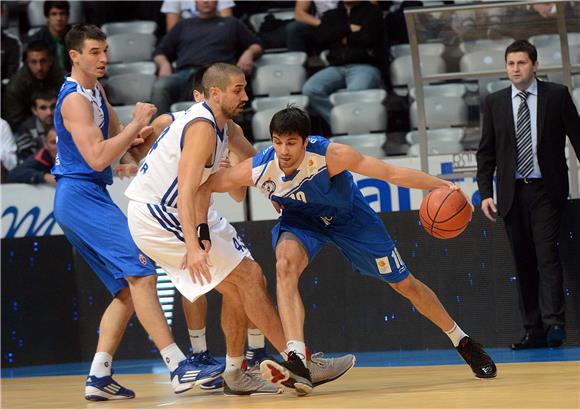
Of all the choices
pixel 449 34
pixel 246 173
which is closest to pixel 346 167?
pixel 246 173

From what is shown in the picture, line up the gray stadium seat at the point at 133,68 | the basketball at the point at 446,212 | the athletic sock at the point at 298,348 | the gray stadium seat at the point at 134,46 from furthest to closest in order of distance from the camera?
the gray stadium seat at the point at 134,46
the gray stadium seat at the point at 133,68
the basketball at the point at 446,212
the athletic sock at the point at 298,348

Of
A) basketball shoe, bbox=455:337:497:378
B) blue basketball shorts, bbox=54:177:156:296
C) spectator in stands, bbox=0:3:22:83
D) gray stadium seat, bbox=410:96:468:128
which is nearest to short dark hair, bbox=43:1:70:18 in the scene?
spectator in stands, bbox=0:3:22:83

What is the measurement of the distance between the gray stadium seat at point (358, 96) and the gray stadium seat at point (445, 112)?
5.70 feet

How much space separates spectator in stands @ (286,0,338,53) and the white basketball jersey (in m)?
6.07

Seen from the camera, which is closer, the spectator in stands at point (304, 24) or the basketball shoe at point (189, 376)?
→ the basketball shoe at point (189, 376)

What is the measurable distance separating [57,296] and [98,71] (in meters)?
3.88

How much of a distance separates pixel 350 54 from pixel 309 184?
5722 millimetres

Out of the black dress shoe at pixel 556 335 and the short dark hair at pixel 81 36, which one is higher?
the short dark hair at pixel 81 36

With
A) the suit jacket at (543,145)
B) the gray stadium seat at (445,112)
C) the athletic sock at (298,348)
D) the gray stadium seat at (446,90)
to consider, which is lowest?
the athletic sock at (298,348)

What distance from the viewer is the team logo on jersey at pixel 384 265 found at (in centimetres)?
620

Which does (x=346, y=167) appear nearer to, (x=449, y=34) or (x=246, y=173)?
(x=246, y=173)

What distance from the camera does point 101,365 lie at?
6.31m

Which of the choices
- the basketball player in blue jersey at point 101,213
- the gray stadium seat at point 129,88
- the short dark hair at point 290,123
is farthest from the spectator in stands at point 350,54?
the short dark hair at point 290,123

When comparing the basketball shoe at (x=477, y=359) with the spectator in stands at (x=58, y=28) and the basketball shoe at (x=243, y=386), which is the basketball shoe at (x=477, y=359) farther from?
the spectator in stands at (x=58, y=28)
